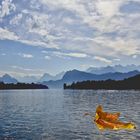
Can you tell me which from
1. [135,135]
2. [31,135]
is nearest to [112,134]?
[135,135]

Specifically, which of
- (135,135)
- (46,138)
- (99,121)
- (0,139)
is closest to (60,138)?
(46,138)

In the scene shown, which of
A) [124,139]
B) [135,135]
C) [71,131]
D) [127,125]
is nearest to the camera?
[127,125]

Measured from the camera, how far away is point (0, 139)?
51.6 m

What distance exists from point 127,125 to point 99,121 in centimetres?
116

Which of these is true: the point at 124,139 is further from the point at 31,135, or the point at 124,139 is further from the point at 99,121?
the point at 99,121

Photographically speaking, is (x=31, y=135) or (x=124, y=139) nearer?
(x=124, y=139)

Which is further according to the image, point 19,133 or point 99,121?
point 19,133

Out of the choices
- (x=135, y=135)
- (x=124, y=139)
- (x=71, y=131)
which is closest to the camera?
(x=124, y=139)

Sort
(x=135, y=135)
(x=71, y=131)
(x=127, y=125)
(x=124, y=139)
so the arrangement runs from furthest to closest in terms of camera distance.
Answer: (x=71, y=131) < (x=135, y=135) < (x=124, y=139) < (x=127, y=125)

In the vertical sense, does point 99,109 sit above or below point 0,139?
above

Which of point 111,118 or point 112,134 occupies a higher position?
point 111,118

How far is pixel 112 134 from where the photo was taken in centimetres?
5609

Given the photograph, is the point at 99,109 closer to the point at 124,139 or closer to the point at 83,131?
the point at 124,139

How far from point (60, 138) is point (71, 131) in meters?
8.16
